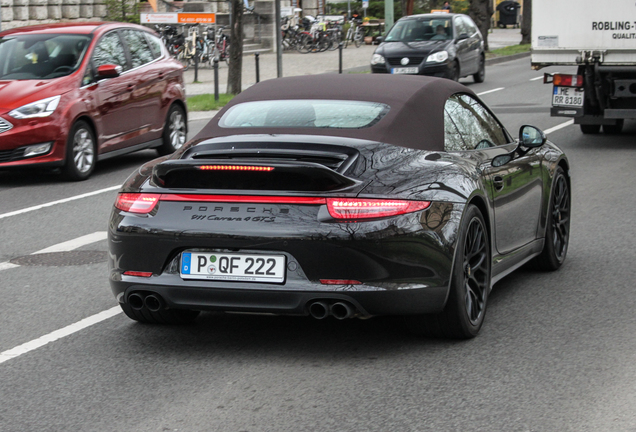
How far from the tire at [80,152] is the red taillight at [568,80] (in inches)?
261

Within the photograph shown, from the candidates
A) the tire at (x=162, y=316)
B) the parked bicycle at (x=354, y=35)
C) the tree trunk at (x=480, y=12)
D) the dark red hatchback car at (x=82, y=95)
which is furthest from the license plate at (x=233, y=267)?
the parked bicycle at (x=354, y=35)

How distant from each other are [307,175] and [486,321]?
1.58 meters

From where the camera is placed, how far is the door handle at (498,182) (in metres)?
6.02

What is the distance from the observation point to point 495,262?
606cm

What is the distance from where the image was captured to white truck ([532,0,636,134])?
14695mm

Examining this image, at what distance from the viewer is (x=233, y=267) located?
16.8 ft

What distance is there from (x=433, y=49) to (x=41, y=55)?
1423 centimetres

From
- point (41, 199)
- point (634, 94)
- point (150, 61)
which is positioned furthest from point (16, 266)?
point (634, 94)

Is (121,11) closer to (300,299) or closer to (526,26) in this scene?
(526,26)

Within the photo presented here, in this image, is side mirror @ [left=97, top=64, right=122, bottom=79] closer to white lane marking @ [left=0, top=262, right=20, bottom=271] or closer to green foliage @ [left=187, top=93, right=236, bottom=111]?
white lane marking @ [left=0, top=262, right=20, bottom=271]

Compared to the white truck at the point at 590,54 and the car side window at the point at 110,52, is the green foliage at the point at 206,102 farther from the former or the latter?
the white truck at the point at 590,54

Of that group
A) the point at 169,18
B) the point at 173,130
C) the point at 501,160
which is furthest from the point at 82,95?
the point at 169,18

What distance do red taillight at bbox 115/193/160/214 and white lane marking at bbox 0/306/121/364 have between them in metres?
0.89

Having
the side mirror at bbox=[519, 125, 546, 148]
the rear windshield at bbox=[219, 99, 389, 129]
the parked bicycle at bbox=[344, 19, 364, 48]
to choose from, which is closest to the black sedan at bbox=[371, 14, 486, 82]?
the side mirror at bbox=[519, 125, 546, 148]
